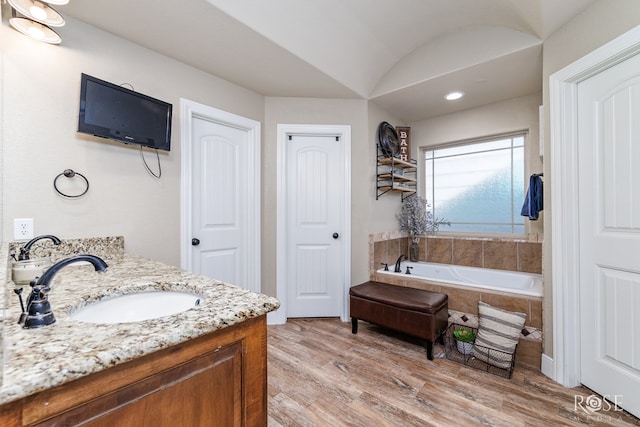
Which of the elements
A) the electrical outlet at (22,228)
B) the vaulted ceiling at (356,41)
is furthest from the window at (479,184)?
the electrical outlet at (22,228)

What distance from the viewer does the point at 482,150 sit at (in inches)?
130

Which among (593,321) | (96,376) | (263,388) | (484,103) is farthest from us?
(484,103)

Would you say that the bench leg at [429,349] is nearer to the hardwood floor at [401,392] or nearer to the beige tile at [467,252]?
the hardwood floor at [401,392]

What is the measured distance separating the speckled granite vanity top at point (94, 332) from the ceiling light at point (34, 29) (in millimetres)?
1305

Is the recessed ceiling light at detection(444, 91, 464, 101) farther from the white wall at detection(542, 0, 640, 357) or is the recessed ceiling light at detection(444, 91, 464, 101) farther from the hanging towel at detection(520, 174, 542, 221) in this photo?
the hanging towel at detection(520, 174, 542, 221)

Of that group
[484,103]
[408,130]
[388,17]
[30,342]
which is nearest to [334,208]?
[408,130]

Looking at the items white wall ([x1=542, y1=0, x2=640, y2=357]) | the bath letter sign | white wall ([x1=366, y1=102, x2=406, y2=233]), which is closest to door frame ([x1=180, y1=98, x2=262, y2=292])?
white wall ([x1=366, y1=102, x2=406, y2=233])

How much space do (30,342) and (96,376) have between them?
18 centimetres

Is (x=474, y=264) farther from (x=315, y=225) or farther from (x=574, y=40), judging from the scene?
(x=574, y=40)

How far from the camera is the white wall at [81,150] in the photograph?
1.53 m

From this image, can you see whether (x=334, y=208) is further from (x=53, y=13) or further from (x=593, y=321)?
(x=53, y=13)

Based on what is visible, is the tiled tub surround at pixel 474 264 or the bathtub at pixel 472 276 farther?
the bathtub at pixel 472 276

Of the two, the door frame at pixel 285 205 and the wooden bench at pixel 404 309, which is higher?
the door frame at pixel 285 205

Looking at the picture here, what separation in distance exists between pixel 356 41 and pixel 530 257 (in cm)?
268
